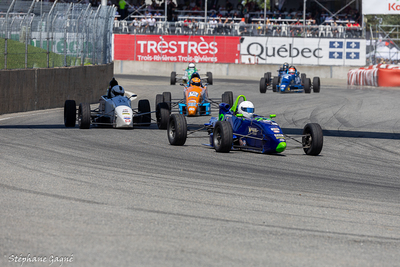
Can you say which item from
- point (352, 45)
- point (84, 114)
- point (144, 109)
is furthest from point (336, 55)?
point (84, 114)

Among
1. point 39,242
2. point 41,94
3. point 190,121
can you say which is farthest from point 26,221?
point 41,94

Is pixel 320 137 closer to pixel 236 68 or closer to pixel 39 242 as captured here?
pixel 39 242

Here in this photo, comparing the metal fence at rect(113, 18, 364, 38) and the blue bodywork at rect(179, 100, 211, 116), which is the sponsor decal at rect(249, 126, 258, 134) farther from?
the metal fence at rect(113, 18, 364, 38)

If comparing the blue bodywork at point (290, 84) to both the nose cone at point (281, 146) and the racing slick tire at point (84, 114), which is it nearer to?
the racing slick tire at point (84, 114)

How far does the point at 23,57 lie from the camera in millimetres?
18125

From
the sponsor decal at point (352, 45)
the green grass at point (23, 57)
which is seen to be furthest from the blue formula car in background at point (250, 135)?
the sponsor decal at point (352, 45)

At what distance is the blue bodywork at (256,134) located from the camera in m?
10.6

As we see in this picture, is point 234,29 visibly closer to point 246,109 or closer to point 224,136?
point 246,109

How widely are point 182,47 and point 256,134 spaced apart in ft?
102

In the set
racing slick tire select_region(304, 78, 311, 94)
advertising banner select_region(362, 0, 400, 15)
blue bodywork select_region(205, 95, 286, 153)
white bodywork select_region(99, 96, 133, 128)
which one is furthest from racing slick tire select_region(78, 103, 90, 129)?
advertising banner select_region(362, 0, 400, 15)

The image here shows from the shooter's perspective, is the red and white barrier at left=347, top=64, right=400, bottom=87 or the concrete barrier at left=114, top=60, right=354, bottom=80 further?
the concrete barrier at left=114, top=60, right=354, bottom=80

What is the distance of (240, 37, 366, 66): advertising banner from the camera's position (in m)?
40.1

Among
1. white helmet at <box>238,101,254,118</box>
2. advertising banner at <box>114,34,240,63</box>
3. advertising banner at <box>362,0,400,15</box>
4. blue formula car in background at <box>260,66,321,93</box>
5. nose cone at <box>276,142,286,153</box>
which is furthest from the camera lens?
advertising banner at <box>114,34,240,63</box>

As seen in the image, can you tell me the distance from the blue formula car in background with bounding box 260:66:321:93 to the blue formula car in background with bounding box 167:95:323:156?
15.7 m
